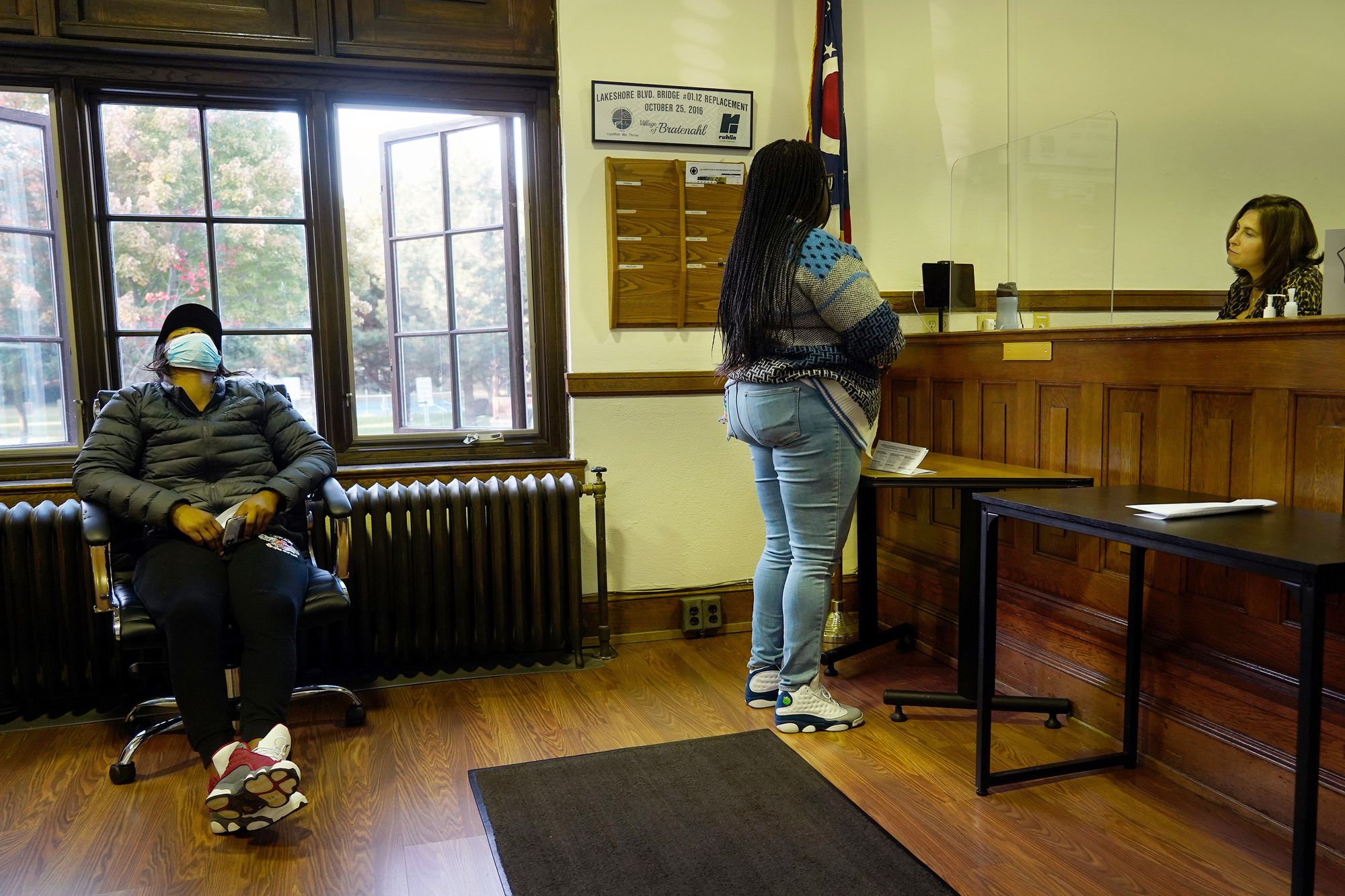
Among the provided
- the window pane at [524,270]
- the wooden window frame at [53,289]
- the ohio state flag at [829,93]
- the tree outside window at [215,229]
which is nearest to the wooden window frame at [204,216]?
the tree outside window at [215,229]

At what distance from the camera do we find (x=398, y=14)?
3090mm

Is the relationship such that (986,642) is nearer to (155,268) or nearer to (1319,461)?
(1319,461)

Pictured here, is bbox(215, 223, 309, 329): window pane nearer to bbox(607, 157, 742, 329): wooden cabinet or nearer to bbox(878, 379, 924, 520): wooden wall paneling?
bbox(607, 157, 742, 329): wooden cabinet

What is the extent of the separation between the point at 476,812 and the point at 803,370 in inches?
49.3

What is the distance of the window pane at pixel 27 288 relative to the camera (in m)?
→ 2.94

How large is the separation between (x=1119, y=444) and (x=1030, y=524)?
0.36 m

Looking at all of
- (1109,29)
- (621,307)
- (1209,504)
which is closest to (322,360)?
(621,307)

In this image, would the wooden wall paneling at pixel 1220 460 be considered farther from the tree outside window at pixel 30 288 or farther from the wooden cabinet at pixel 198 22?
the tree outside window at pixel 30 288

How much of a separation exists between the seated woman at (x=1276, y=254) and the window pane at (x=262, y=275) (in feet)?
9.55

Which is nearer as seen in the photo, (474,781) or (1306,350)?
(1306,350)

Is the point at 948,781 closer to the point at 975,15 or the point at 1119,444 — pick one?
the point at 1119,444

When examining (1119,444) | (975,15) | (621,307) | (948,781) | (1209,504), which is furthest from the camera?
(975,15)

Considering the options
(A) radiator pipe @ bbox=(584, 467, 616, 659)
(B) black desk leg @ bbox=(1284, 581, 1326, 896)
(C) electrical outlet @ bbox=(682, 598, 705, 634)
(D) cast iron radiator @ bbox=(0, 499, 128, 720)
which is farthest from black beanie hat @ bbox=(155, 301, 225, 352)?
(B) black desk leg @ bbox=(1284, 581, 1326, 896)

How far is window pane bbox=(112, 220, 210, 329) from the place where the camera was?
119 inches
